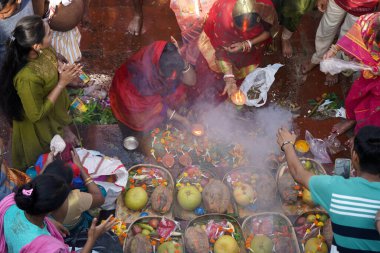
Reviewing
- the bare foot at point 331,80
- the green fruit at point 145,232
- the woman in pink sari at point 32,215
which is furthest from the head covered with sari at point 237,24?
the woman in pink sari at point 32,215

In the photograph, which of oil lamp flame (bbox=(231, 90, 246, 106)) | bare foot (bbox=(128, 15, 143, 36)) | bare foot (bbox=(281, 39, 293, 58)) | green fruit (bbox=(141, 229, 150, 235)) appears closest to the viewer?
green fruit (bbox=(141, 229, 150, 235))

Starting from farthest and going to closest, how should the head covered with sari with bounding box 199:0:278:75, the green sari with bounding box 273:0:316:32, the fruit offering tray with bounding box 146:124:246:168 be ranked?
1. the green sari with bounding box 273:0:316:32
2. the fruit offering tray with bounding box 146:124:246:168
3. the head covered with sari with bounding box 199:0:278:75

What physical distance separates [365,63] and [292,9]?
1.17m

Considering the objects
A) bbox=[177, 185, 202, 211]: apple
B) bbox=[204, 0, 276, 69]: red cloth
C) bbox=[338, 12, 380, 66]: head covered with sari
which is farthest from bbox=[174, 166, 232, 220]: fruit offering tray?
bbox=[338, 12, 380, 66]: head covered with sari

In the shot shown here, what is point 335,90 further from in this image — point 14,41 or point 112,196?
point 14,41

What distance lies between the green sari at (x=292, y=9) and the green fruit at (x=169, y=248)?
2.85 m

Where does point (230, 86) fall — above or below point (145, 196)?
above

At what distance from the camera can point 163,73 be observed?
395cm

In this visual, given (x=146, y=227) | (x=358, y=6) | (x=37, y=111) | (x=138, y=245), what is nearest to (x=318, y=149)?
(x=358, y=6)

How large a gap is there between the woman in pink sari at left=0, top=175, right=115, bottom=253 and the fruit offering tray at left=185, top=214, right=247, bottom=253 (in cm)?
109

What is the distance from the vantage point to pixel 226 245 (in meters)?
3.43

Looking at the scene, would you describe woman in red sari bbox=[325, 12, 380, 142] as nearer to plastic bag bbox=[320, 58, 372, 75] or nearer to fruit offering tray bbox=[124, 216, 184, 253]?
plastic bag bbox=[320, 58, 372, 75]

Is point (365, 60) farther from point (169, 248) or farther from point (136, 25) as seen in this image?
point (136, 25)

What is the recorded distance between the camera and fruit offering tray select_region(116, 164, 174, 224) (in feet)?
12.3
